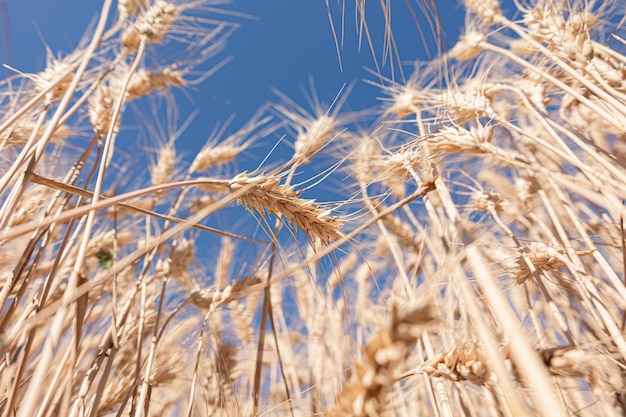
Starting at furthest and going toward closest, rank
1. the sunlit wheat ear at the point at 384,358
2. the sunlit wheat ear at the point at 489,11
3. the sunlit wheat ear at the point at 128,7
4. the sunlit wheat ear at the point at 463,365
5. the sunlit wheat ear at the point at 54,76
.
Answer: the sunlit wheat ear at the point at 489,11 < the sunlit wheat ear at the point at 128,7 < the sunlit wheat ear at the point at 54,76 < the sunlit wheat ear at the point at 463,365 < the sunlit wheat ear at the point at 384,358

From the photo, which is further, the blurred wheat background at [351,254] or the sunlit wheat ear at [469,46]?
the sunlit wheat ear at [469,46]

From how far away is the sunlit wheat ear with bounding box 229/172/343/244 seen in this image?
0.90 metres

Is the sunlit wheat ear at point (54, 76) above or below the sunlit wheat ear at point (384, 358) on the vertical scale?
above

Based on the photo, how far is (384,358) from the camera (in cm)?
59

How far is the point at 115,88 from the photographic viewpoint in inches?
69.8

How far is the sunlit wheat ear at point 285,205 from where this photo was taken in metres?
0.90

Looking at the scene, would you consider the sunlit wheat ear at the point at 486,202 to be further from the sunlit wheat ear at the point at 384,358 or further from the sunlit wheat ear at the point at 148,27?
the sunlit wheat ear at the point at 148,27

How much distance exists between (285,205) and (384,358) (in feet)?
1.49

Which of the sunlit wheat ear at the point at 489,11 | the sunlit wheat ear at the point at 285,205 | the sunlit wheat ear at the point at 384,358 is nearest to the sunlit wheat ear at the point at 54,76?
the sunlit wheat ear at the point at 285,205

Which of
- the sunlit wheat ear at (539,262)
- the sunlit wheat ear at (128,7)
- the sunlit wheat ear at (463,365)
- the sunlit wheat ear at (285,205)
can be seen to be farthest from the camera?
the sunlit wheat ear at (128,7)

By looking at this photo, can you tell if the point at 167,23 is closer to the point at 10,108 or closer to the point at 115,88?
the point at 115,88

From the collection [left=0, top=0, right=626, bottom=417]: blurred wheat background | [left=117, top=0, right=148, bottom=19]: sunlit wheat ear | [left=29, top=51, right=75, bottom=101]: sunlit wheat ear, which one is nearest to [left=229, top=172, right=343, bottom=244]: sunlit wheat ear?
[left=0, top=0, right=626, bottom=417]: blurred wheat background

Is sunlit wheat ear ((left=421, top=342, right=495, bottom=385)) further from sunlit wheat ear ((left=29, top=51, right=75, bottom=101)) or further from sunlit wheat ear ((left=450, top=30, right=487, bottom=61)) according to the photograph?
sunlit wheat ear ((left=450, top=30, right=487, bottom=61))

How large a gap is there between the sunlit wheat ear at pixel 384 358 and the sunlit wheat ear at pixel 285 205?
0.35 meters
